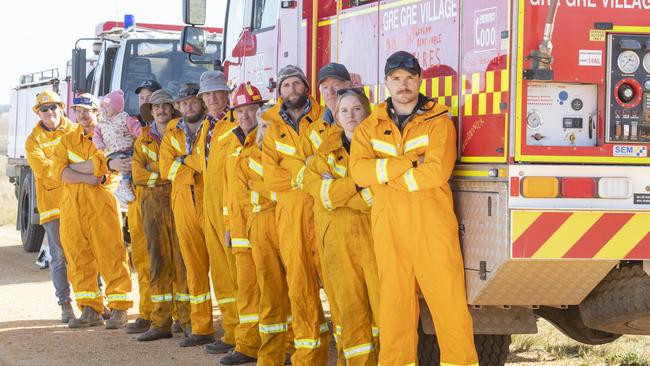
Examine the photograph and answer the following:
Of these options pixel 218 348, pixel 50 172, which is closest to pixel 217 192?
pixel 218 348

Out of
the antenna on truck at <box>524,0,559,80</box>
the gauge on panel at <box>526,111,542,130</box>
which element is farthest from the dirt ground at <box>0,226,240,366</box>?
the antenna on truck at <box>524,0,559,80</box>

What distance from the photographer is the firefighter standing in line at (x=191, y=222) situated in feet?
29.3

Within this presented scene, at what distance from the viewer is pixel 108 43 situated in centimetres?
1521

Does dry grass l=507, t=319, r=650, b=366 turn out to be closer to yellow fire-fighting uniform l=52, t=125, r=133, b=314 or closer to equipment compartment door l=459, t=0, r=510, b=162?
equipment compartment door l=459, t=0, r=510, b=162

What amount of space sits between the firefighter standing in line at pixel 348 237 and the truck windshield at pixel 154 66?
26.1ft

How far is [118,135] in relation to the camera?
1006cm

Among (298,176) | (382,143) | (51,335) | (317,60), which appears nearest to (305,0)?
(317,60)

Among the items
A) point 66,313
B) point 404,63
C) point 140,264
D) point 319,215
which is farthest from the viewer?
point 66,313

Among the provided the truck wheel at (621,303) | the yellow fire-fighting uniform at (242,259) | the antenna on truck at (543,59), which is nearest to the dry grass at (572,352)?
the yellow fire-fighting uniform at (242,259)

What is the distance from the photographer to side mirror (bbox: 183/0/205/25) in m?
9.85

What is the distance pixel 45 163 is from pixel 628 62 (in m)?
6.70

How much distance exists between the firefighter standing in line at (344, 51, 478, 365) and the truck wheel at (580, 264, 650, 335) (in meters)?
0.69

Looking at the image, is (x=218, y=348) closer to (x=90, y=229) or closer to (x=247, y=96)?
(x=247, y=96)

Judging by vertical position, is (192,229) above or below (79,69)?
below
